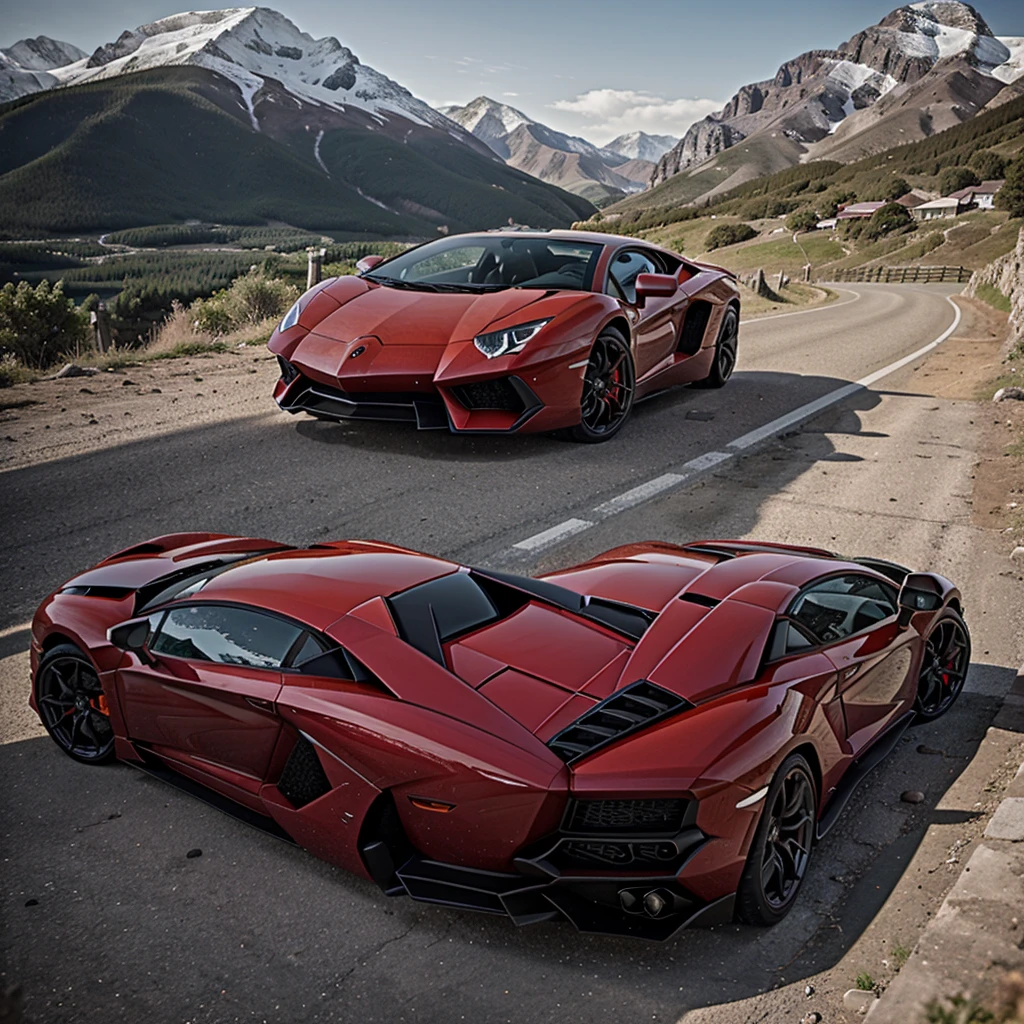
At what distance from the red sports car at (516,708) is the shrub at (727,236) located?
96.5 m

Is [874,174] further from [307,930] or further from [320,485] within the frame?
[307,930]

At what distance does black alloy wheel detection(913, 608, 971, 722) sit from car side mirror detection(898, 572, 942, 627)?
17 centimetres

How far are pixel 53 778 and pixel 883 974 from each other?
9.71ft

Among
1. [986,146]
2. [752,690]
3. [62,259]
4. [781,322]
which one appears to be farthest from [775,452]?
[986,146]

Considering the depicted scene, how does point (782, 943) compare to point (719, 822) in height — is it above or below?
below

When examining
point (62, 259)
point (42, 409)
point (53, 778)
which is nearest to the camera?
point (53, 778)

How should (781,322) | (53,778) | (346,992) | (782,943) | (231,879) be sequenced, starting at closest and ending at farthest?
(346,992), (782,943), (231,879), (53,778), (781,322)

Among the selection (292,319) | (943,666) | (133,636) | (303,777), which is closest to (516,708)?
(303,777)

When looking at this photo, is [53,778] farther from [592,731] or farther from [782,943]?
[782,943]

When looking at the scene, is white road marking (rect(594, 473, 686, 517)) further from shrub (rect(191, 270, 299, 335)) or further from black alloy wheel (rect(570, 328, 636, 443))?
shrub (rect(191, 270, 299, 335))

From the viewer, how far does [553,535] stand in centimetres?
605

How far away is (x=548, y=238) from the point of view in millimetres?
8414

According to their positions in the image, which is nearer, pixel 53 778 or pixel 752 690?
pixel 752 690

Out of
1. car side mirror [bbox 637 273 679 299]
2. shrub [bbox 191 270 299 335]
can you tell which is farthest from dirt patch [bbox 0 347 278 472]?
shrub [bbox 191 270 299 335]
